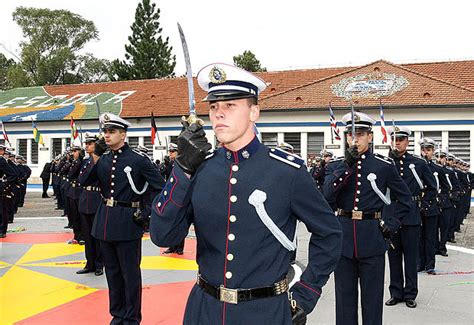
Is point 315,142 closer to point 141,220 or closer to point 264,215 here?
point 141,220

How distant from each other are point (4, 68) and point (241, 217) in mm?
68903

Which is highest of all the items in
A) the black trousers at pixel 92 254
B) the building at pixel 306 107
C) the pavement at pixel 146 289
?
the building at pixel 306 107

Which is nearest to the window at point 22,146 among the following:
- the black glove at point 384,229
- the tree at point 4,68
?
the tree at point 4,68

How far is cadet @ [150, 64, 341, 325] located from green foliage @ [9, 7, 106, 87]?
54.5 meters

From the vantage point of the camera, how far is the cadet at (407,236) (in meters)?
6.51

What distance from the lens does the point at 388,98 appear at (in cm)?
2455

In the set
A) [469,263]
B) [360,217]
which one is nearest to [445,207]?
[469,263]

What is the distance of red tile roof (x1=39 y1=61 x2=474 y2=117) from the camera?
24219 millimetres

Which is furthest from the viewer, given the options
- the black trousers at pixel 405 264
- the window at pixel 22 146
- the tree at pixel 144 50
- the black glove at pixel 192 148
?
the tree at pixel 144 50

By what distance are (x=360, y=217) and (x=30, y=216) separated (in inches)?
576

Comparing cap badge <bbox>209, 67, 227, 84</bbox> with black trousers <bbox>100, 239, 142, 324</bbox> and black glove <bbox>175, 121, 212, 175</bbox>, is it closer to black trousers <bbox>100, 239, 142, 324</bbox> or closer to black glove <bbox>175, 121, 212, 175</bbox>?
black glove <bbox>175, 121, 212, 175</bbox>

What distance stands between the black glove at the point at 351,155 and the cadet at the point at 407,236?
1.37m

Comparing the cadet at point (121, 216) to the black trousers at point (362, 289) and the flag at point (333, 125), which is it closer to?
the black trousers at point (362, 289)

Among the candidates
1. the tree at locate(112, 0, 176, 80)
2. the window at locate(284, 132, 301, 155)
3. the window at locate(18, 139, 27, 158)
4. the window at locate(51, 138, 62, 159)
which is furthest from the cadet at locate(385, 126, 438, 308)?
the tree at locate(112, 0, 176, 80)
